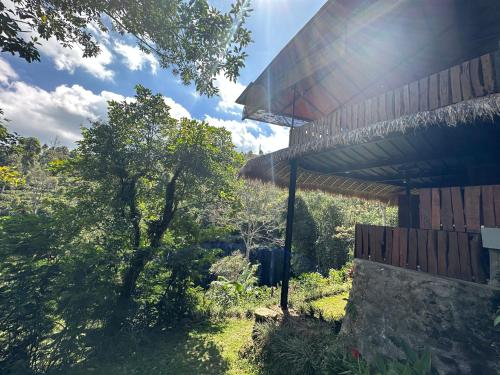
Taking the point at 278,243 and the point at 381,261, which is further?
the point at 278,243

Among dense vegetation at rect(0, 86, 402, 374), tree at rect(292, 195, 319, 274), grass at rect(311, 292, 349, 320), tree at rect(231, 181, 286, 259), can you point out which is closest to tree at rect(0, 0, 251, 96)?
dense vegetation at rect(0, 86, 402, 374)

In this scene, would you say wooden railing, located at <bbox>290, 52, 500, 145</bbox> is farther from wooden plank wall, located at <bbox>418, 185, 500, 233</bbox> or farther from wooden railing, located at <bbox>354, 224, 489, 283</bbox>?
wooden railing, located at <bbox>354, 224, 489, 283</bbox>

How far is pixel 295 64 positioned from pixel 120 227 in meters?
6.51

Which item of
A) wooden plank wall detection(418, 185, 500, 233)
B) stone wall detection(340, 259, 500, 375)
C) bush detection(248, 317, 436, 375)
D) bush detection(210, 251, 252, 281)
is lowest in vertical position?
bush detection(210, 251, 252, 281)

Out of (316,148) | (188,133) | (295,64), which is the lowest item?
(316,148)

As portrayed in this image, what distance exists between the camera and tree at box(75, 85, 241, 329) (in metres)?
5.94

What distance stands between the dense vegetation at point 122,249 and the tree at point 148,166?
3cm

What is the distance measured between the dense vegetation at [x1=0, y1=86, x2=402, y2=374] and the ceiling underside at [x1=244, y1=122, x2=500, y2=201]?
1999 millimetres

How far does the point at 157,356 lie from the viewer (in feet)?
16.7

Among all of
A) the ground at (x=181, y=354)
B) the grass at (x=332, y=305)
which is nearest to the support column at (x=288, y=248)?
the ground at (x=181, y=354)

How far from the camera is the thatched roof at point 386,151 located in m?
3.37

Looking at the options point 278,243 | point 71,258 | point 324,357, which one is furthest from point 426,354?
point 278,243

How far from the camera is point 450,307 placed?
128 inches

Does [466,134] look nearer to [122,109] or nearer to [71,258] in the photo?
[122,109]
